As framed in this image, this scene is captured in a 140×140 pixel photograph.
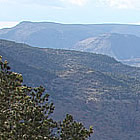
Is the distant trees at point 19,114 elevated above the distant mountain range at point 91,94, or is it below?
above

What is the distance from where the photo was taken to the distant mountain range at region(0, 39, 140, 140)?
135 m

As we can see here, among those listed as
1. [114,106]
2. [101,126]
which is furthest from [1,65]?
[114,106]

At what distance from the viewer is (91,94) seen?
5915 inches

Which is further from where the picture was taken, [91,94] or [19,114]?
[91,94]

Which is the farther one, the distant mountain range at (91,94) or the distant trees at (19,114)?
the distant mountain range at (91,94)

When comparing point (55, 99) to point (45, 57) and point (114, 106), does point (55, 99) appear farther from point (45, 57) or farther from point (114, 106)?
point (45, 57)

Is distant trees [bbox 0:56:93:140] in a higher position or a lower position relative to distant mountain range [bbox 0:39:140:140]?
higher

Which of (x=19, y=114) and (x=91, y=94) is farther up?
(x=19, y=114)

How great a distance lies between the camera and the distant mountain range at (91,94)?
135250 mm

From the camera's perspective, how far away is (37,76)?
158375mm

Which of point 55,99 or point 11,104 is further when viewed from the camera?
point 55,99

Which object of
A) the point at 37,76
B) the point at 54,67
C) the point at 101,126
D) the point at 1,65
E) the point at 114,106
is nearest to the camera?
the point at 1,65

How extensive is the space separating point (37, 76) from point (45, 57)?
40910 mm

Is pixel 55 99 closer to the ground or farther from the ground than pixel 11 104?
closer to the ground
